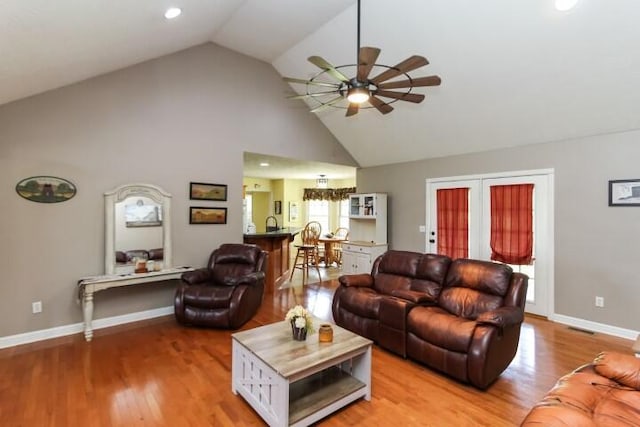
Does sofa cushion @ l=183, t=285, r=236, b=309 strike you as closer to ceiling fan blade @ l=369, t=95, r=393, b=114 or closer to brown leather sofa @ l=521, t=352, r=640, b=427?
ceiling fan blade @ l=369, t=95, r=393, b=114

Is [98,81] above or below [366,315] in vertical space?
above

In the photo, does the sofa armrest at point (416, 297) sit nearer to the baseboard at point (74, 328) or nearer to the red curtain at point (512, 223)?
the red curtain at point (512, 223)

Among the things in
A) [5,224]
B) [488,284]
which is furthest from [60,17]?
[488,284]

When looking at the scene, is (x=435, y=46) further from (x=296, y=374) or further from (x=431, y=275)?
(x=296, y=374)

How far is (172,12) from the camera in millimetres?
3016

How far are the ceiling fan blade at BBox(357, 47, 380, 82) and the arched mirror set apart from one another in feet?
10.2

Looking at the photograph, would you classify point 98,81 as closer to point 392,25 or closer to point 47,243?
point 47,243

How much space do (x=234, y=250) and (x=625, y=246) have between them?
491cm

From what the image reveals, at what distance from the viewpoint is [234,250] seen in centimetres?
450

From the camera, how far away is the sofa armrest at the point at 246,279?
12.7 ft

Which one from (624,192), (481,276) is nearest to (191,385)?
(481,276)

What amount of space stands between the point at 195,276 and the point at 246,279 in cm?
70

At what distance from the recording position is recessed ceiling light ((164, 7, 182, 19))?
9.66 feet

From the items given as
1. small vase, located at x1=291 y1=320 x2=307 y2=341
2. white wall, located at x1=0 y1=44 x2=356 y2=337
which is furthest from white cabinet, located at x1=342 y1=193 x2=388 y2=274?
small vase, located at x1=291 y1=320 x2=307 y2=341
